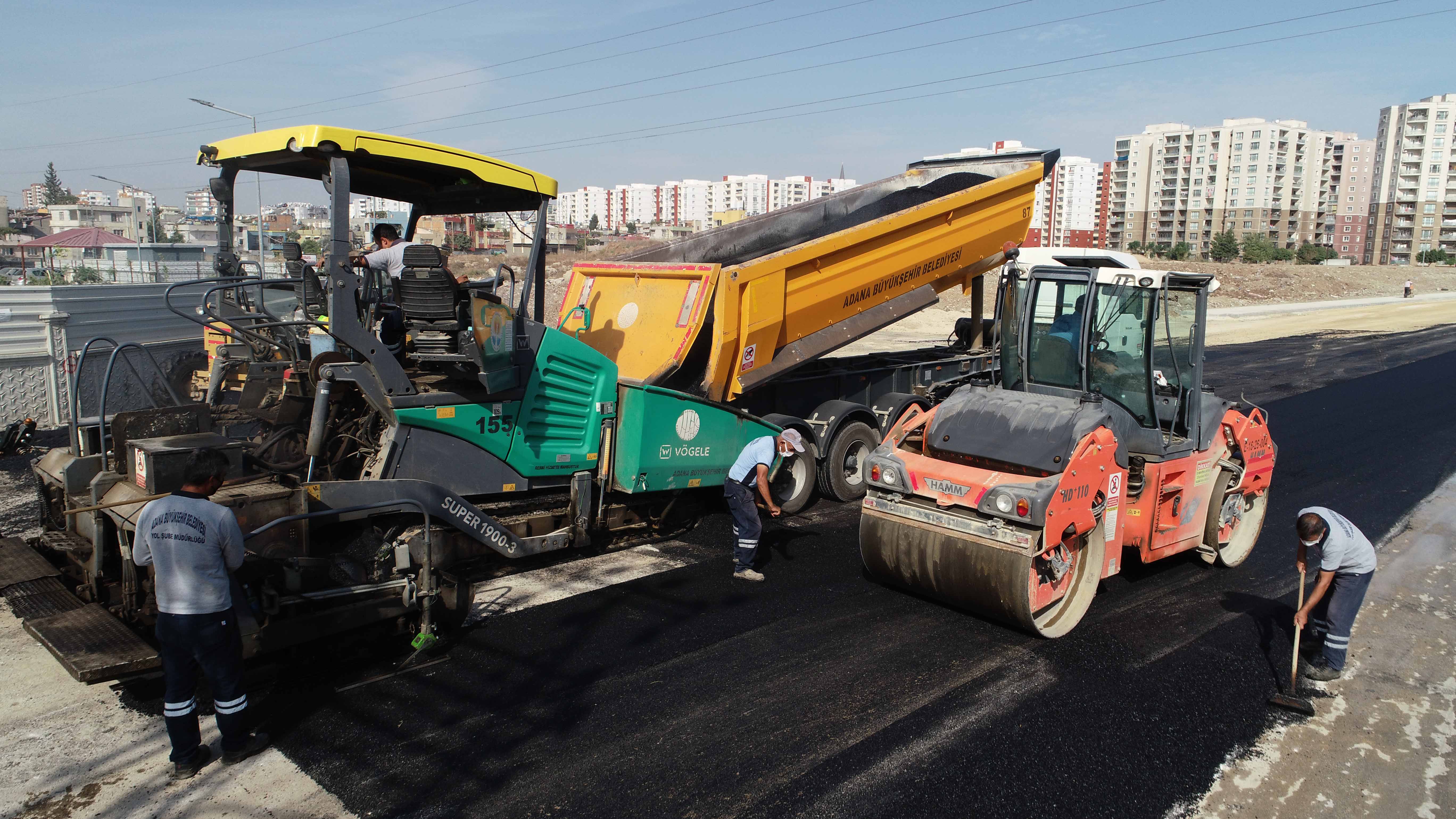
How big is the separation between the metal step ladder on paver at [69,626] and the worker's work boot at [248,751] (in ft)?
1.72

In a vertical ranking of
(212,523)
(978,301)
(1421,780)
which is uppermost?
(978,301)

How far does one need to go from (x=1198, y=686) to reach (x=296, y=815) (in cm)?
446

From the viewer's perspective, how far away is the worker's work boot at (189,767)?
3.86 metres

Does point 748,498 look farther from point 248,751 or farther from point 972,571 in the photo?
point 248,751

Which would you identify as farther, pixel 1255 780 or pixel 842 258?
pixel 842 258

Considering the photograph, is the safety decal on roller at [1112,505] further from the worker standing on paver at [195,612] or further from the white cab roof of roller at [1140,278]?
the worker standing on paver at [195,612]

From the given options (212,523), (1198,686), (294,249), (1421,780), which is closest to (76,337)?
(294,249)

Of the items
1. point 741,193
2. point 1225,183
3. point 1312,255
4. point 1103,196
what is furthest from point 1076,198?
point 741,193

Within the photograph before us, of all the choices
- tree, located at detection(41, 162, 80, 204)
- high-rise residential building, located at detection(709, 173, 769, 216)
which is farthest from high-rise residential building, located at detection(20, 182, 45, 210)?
high-rise residential building, located at detection(709, 173, 769, 216)

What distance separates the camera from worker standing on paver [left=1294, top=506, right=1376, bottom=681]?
16.0 feet

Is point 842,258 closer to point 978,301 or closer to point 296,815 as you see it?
point 978,301

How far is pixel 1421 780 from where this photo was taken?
159 inches

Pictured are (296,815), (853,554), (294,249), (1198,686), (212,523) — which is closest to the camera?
(296,815)

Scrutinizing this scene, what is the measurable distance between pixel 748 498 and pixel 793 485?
1.73 m
